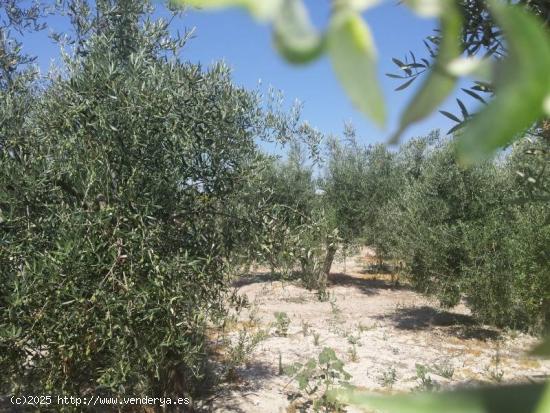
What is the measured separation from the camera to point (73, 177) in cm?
399

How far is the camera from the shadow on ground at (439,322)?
10.5 m

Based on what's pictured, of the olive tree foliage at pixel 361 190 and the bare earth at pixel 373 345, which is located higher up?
the olive tree foliage at pixel 361 190

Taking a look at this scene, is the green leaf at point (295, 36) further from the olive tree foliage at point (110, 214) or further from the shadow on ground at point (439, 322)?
the shadow on ground at point (439, 322)

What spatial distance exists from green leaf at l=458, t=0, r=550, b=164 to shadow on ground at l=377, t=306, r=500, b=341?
1092 cm

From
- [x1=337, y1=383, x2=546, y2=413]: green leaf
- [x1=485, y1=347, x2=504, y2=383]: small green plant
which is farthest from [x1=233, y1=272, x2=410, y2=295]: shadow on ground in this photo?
[x1=337, y1=383, x2=546, y2=413]: green leaf

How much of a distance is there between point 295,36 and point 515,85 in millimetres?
130

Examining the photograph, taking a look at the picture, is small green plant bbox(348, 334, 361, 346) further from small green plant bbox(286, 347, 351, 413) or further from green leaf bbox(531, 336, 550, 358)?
green leaf bbox(531, 336, 550, 358)

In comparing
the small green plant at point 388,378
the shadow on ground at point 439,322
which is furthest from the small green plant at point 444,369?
the shadow on ground at point 439,322

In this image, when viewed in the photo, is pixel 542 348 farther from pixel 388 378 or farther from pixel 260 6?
pixel 388 378

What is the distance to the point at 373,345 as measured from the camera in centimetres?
948

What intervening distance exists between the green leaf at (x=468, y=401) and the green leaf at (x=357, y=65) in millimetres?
179

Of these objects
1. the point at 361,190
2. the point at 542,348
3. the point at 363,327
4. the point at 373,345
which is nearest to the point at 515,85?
the point at 542,348

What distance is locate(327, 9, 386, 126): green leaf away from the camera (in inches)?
11.8

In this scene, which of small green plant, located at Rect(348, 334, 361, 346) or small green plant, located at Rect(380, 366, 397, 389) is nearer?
small green plant, located at Rect(380, 366, 397, 389)
